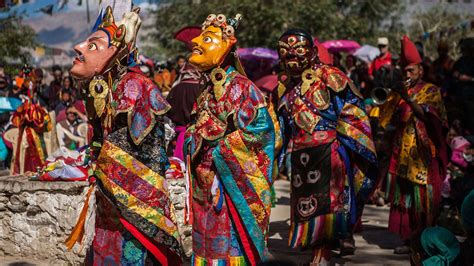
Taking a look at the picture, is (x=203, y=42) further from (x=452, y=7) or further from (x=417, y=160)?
(x=452, y=7)

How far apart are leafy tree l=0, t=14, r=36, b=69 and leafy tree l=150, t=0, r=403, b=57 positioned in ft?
17.0

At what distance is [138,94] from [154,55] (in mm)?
24466

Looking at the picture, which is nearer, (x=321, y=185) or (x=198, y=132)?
(x=198, y=132)

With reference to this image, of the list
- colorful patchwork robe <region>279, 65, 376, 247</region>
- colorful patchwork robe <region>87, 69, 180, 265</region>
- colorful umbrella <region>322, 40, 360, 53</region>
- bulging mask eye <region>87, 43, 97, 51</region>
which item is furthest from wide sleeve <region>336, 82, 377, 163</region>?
colorful umbrella <region>322, 40, 360, 53</region>

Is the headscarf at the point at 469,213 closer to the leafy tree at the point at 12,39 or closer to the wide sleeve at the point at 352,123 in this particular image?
the wide sleeve at the point at 352,123

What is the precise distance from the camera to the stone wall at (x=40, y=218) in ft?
23.2

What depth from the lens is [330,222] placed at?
6.66 metres

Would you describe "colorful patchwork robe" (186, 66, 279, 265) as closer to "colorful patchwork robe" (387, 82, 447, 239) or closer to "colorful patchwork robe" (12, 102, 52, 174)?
"colorful patchwork robe" (387, 82, 447, 239)

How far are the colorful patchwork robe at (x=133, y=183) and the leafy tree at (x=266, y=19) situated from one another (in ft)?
53.1

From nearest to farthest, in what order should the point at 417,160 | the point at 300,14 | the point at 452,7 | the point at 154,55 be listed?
the point at 417,160
the point at 300,14
the point at 154,55
the point at 452,7

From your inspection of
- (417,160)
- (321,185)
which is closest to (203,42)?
(321,185)

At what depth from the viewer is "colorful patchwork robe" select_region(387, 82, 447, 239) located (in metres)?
7.86

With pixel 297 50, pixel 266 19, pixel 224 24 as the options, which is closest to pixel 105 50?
pixel 224 24

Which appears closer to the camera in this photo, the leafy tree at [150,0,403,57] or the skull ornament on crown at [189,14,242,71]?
the skull ornament on crown at [189,14,242,71]
